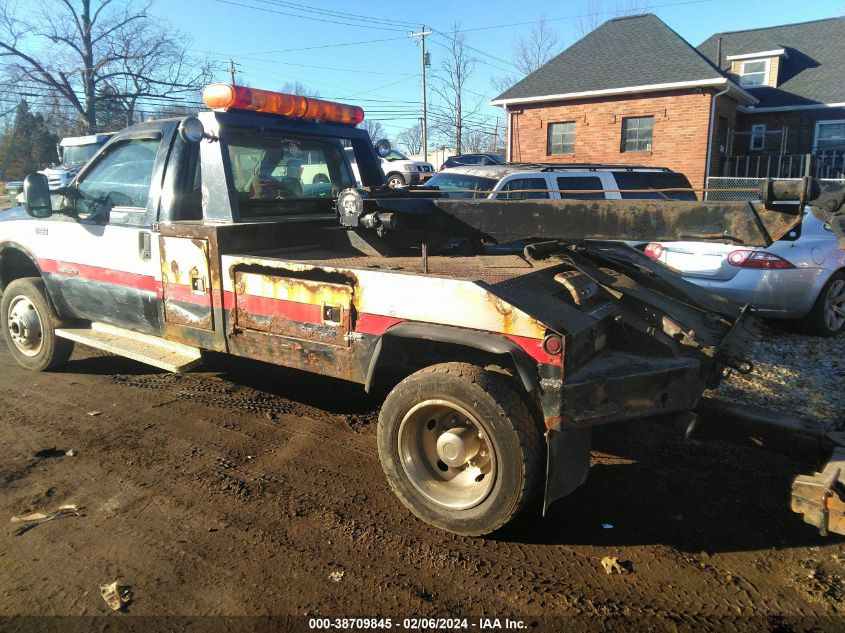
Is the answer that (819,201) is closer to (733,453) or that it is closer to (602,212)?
(602,212)

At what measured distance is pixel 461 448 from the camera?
319 centimetres

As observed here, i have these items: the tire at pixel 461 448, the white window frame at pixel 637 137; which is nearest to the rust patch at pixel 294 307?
the tire at pixel 461 448

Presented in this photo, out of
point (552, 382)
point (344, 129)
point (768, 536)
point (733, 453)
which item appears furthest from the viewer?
point (344, 129)

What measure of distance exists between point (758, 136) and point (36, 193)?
2592cm

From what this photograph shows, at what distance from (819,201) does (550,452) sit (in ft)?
5.56

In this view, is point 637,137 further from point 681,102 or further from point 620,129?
point 681,102

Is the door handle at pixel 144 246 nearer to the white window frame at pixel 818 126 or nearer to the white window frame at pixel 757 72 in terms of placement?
the white window frame at pixel 818 126

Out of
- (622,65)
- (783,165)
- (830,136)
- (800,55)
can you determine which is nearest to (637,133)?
(622,65)

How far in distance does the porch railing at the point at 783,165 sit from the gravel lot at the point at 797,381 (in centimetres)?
1791

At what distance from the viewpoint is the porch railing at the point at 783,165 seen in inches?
867

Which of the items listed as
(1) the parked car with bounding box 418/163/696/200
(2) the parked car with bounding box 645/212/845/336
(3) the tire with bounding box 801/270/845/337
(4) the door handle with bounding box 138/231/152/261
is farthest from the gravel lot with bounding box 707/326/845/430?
(4) the door handle with bounding box 138/231/152/261

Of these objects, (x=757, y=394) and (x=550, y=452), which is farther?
(x=757, y=394)

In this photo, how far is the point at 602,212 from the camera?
3510mm

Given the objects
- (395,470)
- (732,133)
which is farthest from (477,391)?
(732,133)
